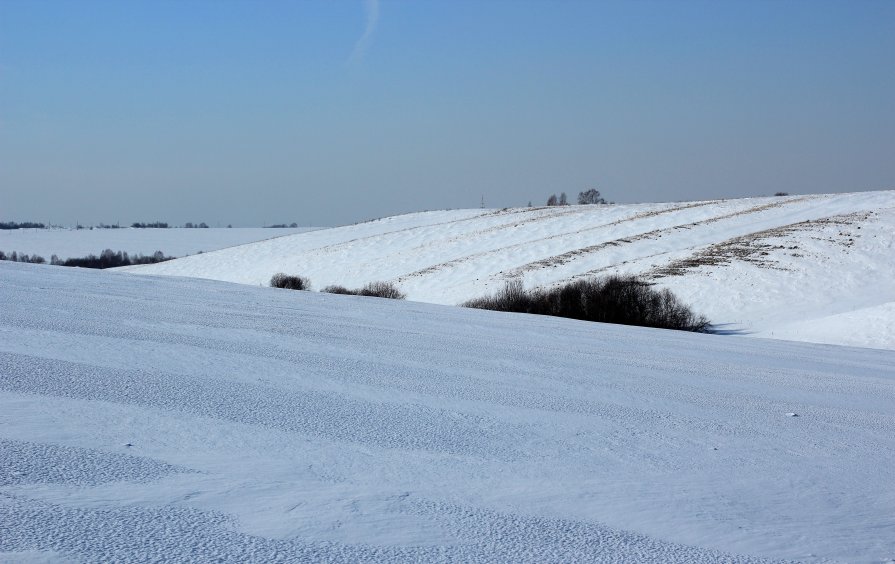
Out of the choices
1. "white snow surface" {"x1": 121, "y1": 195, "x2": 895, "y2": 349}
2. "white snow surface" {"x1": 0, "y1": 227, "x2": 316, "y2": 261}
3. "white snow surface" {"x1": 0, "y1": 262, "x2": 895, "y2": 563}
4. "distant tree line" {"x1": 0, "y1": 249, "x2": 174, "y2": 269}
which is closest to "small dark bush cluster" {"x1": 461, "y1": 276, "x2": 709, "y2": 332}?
"white snow surface" {"x1": 121, "y1": 195, "x2": 895, "y2": 349}

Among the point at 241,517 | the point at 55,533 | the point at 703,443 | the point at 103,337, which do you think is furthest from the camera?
the point at 103,337

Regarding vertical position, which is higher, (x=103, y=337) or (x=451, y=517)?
(x=103, y=337)

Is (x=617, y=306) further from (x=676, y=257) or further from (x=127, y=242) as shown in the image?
(x=127, y=242)

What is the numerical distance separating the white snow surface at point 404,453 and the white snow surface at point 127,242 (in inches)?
2756

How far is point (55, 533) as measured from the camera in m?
3.05

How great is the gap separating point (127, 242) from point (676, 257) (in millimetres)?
76091

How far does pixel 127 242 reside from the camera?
299 ft

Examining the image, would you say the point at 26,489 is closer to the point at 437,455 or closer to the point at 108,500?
the point at 108,500

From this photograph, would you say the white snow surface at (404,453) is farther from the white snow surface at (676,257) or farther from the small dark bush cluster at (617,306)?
the white snow surface at (676,257)

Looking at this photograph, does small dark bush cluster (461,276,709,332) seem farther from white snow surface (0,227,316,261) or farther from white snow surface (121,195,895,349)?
white snow surface (0,227,316,261)

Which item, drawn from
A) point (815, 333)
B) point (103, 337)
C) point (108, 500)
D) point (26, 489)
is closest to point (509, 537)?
point (108, 500)

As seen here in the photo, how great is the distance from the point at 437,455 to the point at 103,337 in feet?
13.8

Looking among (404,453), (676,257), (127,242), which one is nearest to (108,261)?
(127,242)

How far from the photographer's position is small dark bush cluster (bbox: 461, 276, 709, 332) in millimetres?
20672
